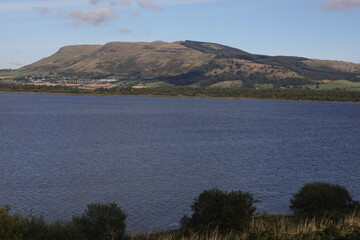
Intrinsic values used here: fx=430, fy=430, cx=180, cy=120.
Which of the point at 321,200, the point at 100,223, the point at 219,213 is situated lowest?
the point at 321,200

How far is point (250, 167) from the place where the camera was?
45.9 meters

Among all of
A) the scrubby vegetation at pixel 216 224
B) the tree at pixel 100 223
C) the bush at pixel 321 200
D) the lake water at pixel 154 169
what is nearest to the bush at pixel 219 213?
the scrubby vegetation at pixel 216 224

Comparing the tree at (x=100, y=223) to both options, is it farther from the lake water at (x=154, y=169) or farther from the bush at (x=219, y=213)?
the lake water at (x=154, y=169)

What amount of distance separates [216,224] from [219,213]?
701 mm

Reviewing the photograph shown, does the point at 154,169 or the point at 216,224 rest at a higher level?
the point at 216,224

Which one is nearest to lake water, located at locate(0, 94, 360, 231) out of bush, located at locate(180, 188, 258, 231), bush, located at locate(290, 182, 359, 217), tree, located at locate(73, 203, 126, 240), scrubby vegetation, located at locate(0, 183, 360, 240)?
bush, located at locate(290, 182, 359, 217)

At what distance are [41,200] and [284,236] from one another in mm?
20258

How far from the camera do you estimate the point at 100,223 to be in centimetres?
1809

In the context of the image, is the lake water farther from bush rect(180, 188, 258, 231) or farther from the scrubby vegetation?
the scrubby vegetation

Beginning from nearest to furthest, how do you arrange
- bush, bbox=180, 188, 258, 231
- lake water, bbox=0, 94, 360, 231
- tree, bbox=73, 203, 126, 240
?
tree, bbox=73, 203, 126, 240, bush, bbox=180, 188, 258, 231, lake water, bbox=0, 94, 360, 231

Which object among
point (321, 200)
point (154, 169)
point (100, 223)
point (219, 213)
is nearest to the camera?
point (100, 223)

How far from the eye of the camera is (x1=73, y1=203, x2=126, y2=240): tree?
1788cm

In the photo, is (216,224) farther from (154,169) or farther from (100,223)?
(154,169)

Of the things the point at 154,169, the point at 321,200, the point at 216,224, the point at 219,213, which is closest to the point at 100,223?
the point at 216,224
